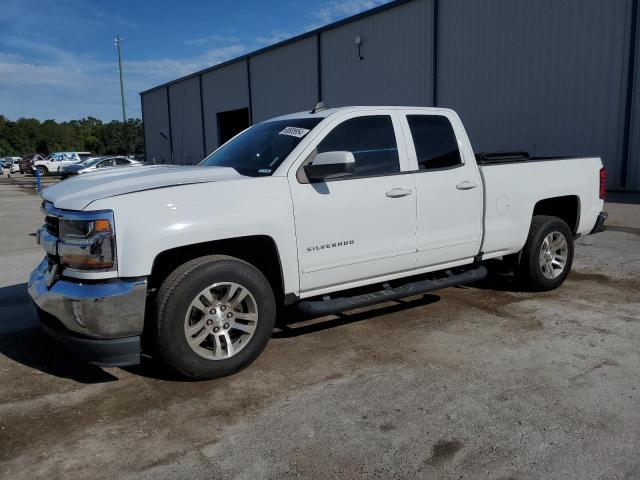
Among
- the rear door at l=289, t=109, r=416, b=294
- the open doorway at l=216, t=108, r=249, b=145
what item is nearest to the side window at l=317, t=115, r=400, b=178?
the rear door at l=289, t=109, r=416, b=294

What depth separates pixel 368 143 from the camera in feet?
15.1

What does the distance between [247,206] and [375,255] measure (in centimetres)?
120

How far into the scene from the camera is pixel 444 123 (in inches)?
203

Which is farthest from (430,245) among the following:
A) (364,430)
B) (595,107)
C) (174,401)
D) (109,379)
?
(595,107)

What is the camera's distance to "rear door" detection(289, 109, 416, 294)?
4109 mm

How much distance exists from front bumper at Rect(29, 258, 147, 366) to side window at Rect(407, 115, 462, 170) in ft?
8.68

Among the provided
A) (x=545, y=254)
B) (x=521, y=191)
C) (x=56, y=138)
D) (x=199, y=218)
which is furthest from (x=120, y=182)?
(x=56, y=138)

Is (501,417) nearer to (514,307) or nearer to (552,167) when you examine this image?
(514,307)

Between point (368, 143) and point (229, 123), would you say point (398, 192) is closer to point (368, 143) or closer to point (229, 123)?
point (368, 143)

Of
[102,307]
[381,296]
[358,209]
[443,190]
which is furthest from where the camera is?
[443,190]

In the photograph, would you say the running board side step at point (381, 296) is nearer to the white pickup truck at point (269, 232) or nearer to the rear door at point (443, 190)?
the white pickup truck at point (269, 232)

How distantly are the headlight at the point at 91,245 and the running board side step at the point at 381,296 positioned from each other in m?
1.46

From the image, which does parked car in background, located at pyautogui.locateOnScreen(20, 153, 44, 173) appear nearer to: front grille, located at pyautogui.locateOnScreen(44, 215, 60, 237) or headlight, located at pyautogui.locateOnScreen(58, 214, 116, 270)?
front grille, located at pyautogui.locateOnScreen(44, 215, 60, 237)

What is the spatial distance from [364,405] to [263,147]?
2309mm
